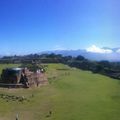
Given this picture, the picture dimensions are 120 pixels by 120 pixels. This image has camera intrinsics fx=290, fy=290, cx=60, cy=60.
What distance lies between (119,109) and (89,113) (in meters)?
4.82

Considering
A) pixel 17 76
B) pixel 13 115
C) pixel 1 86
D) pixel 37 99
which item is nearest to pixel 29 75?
pixel 17 76

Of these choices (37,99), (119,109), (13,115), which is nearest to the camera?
(13,115)

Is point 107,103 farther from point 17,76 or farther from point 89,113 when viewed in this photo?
point 17,76

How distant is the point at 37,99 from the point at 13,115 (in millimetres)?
10485

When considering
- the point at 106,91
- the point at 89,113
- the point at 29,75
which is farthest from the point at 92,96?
the point at 29,75

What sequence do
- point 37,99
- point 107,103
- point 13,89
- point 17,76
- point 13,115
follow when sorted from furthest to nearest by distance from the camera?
point 17,76, point 13,89, point 37,99, point 107,103, point 13,115

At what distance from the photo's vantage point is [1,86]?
5716cm

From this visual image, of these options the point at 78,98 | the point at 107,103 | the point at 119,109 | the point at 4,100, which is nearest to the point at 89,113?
the point at 119,109

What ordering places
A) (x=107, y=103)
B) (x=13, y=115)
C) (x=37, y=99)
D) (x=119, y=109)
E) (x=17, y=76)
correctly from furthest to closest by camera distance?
1. (x=17, y=76)
2. (x=37, y=99)
3. (x=107, y=103)
4. (x=119, y=109)
5. (x=13, y=115)

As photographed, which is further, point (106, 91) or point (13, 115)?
point (106, 91)

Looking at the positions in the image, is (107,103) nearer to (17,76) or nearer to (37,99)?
(37,99)

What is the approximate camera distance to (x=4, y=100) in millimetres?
44656

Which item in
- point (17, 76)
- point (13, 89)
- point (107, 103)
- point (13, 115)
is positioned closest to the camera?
point (13, 115)

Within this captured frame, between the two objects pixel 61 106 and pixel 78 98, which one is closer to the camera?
pixel 61 106
